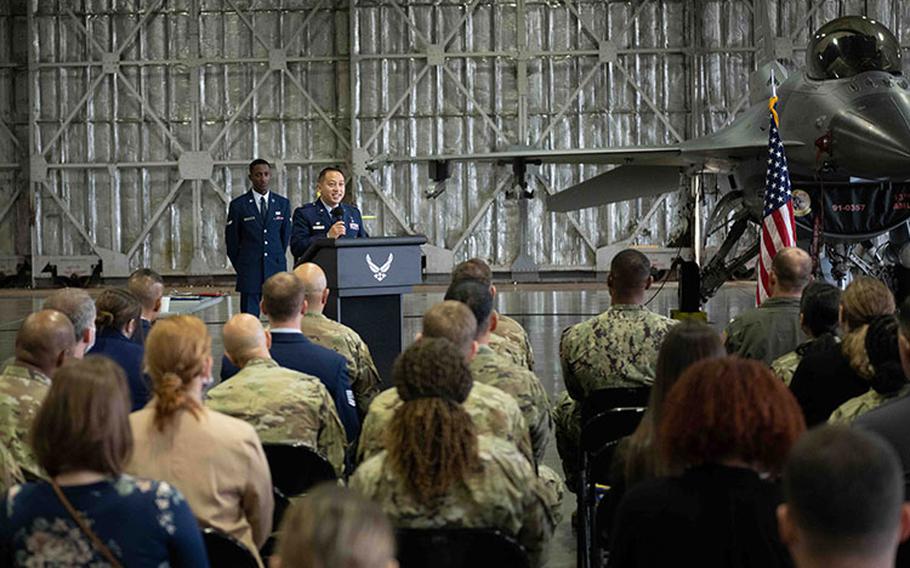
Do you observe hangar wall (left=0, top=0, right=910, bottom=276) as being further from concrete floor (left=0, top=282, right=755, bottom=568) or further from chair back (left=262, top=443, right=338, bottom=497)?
chair back (left=262, top=443, right=338, bottom=497)

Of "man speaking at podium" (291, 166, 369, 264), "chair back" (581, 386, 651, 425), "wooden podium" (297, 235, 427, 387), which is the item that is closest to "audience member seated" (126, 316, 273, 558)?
"chair back" (581, 386, 651, 425)

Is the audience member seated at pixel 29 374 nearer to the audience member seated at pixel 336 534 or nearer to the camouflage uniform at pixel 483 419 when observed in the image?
the camouflage uniform at pixel 483 419

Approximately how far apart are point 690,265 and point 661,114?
11334 mm

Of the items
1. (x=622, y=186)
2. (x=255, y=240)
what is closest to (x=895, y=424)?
(x=255, y=240)

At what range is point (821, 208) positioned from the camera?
12367mm

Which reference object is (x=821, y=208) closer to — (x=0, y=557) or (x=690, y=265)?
(x=690, y=265)

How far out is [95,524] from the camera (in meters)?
2.91

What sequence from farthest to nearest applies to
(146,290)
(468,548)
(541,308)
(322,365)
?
(541,308), (146,290), (322,365), (468,548)

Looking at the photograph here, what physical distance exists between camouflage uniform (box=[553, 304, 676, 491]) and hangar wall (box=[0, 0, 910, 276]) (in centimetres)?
1822

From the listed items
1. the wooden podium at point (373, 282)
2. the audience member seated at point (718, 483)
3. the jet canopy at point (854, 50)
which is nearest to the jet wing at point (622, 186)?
the jet canopy at point (854, 50)

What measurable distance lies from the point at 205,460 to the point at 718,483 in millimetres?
1503

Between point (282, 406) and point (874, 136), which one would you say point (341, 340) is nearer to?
point (282, 406)

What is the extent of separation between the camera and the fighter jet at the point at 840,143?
11742mm

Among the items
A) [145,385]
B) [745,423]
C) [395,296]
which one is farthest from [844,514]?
[395,296]
